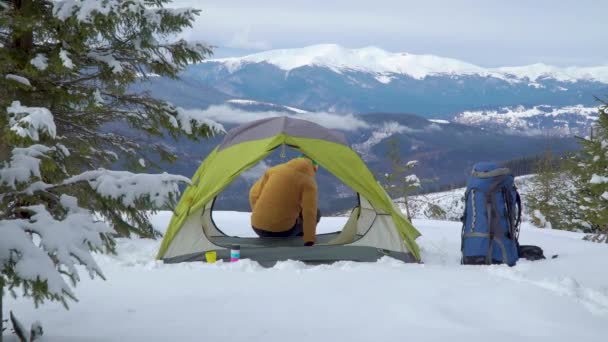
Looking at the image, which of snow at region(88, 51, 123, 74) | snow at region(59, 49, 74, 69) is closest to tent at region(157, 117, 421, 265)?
snow at region(88, 51, 123, 74)

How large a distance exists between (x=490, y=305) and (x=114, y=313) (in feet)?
9.59

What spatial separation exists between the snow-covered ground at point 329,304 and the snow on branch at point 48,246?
1.20 m

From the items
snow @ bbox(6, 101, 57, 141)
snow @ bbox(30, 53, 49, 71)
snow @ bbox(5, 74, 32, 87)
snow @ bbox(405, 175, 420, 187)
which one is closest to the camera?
snow @ bbox(6, 101, 57, 141)

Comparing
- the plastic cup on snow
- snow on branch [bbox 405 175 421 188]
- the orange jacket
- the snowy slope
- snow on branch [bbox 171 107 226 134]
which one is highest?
snow on branch [bbox 171 107 226 134]

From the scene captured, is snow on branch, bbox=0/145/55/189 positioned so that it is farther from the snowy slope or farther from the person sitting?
the snowy slope

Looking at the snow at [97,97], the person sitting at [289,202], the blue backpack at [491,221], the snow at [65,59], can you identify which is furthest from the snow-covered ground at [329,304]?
the snow at [65,59]

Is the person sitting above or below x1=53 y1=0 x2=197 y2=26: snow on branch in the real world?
below

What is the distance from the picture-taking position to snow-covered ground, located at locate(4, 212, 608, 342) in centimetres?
327

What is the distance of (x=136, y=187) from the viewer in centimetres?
227

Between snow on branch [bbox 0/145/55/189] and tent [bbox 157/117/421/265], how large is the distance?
3703mm

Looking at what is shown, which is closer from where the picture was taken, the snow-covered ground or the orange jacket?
the snow-covered ground

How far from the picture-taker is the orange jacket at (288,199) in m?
6.58

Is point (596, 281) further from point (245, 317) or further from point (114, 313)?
point (114, 313)

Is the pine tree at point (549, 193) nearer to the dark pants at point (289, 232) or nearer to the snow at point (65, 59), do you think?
the dark pants at point (289, 232)
